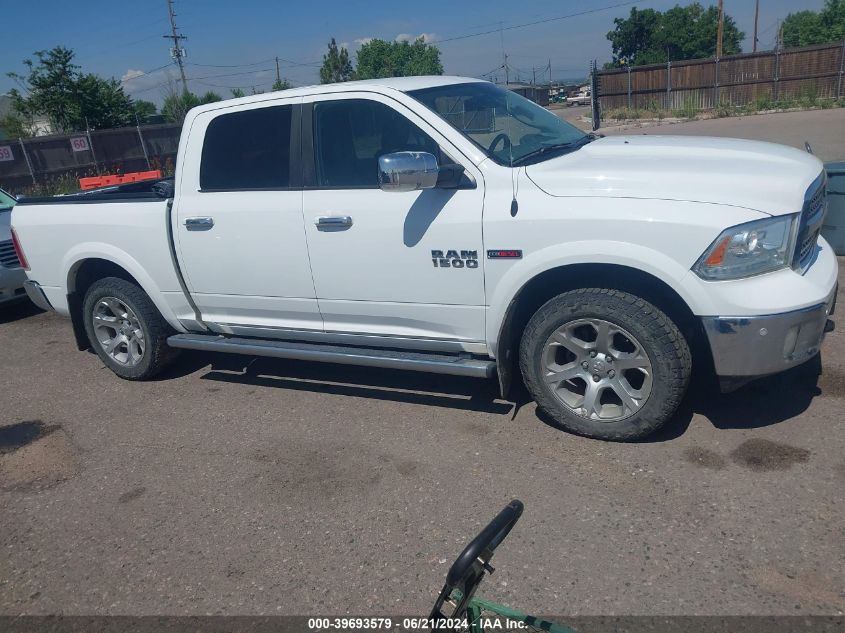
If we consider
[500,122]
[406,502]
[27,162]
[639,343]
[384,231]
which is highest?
[500,122]

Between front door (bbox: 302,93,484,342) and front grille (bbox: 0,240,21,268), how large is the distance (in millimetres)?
5197

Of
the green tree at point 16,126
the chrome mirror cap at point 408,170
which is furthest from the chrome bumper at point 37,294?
the green tree at point 16,126

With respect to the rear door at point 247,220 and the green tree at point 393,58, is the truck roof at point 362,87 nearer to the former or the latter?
the rear door at point 247,220

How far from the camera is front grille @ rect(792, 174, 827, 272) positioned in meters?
3.54

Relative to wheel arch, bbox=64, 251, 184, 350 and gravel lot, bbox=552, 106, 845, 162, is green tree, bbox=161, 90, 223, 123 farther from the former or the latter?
wheel arch, bbox=64, 251, 184, 350

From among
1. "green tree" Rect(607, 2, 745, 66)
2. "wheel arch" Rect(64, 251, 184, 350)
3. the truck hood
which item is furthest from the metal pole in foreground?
"green tree" Rect(607, 2, 745, 66)

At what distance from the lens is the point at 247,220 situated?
4.65m

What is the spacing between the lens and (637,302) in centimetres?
369

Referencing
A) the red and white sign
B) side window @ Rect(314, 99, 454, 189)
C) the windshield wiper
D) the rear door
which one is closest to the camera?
the windshield wiper

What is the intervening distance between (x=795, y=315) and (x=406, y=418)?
7.56 feet

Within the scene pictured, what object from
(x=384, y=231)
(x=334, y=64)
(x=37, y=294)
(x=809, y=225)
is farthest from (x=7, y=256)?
(x=334, y=64)

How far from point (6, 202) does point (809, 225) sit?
373 inches

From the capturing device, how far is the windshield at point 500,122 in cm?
421

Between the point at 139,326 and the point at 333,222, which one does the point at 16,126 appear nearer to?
the point at 139,326
